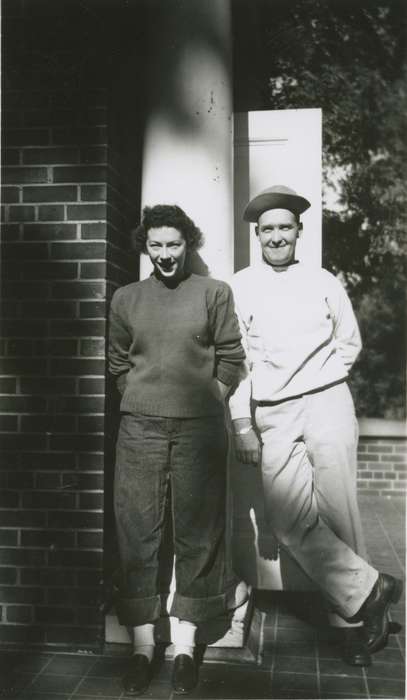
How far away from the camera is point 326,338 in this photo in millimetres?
3146

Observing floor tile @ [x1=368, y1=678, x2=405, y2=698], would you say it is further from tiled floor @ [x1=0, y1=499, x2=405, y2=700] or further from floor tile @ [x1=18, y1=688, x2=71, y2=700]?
floor tile @ [x1=18, y1=688, x2=71, y2=700]

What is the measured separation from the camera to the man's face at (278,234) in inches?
125

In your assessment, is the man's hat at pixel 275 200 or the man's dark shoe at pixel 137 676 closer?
the man's dark shoe at pixel 137 676

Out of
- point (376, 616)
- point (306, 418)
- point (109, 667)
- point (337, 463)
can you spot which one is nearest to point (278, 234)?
point (306, 418)

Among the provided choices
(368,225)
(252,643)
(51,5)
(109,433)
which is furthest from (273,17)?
(252,643)

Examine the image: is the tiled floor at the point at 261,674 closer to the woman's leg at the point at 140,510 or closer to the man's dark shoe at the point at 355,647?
the man's dark shoe at the point at 355,647

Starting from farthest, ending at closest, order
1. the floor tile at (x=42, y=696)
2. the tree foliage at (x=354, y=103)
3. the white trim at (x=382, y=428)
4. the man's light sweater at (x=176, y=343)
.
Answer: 1. the white trim at (x=382, y=428)
2. the tree foliage at (x=354, y=103)
3. the man's light sweater at (x=176, y=343)
4. the floor tile at (x=42, y=696)

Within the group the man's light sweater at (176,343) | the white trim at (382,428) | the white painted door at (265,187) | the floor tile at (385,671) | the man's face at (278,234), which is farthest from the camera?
the white trim at (382,428)

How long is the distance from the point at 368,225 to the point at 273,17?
196 centimetres

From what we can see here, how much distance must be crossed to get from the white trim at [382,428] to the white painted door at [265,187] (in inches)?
140

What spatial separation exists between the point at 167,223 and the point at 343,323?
0.97m

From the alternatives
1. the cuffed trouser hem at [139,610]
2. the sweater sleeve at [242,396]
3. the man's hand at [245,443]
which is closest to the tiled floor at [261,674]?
the cuffed trouser hem at [139,610]

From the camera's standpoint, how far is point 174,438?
2.86m

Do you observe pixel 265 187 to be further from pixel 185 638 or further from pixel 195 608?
pixel 185 638
